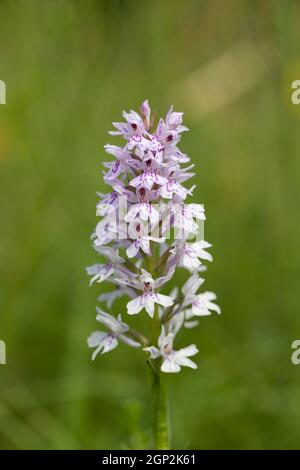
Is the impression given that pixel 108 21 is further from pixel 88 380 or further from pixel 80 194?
pixel 88 380

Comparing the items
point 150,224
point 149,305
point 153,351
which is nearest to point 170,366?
point 153,351

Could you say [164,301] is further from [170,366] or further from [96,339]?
[96,339]

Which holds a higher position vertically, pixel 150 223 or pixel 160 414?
pixel 150 223

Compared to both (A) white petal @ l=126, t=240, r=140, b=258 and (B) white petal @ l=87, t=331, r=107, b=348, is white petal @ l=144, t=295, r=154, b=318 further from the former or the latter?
(B) white petal @ l=87, t=331, r=107, b=348

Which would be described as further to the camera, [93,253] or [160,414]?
[93,253]

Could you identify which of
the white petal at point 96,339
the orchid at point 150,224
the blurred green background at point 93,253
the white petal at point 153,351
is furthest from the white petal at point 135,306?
the blurred green background at point 93,253

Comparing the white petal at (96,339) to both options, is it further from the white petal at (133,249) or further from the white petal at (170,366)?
the white petal at (133,249)

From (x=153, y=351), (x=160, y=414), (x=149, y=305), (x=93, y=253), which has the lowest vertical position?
(x=160, y=414)

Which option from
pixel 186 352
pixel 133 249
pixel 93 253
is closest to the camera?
pixel 133 249
